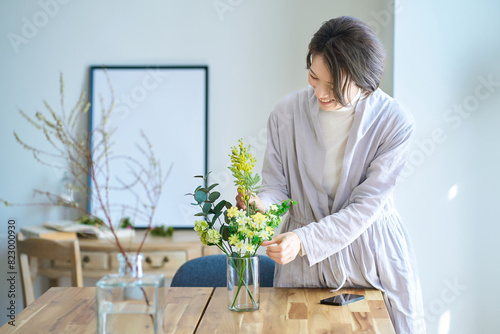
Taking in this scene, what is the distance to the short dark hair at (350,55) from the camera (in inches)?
58.7

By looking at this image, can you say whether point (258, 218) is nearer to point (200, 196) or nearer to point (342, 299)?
point (200, 196)

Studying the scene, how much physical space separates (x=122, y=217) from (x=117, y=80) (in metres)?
0.89

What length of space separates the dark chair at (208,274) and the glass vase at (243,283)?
674 mm

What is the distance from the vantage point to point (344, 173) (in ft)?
5.38

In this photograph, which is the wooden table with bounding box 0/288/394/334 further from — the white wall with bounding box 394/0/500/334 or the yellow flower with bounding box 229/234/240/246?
the white wall with bounding box 394/0/500/334

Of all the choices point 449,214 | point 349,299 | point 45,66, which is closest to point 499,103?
point 449,214

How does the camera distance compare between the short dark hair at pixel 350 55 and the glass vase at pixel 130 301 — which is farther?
the short dark hair at pixel 350 55

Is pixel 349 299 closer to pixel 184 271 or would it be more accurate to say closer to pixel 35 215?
pixel 184 271

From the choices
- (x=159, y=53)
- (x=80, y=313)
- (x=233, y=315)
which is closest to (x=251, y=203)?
(x=233, y=315)

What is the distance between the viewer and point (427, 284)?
271 cm

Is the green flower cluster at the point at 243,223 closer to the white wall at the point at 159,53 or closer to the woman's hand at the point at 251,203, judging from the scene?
the woman's hand at the point at 251,203

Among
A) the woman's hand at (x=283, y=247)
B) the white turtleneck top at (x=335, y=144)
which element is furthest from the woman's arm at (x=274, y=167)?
the woman's hand at (x=283, y=247)

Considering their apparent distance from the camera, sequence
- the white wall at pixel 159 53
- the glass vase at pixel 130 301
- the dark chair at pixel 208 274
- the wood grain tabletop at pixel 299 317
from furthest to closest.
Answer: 1. the white wall at pixel 159 53
2. the dark chair at pixel 208 274
3. the wood grain tabletop at pixel 299 317
4. the glass vase at pixel 130 301

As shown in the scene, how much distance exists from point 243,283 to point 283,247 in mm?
140
